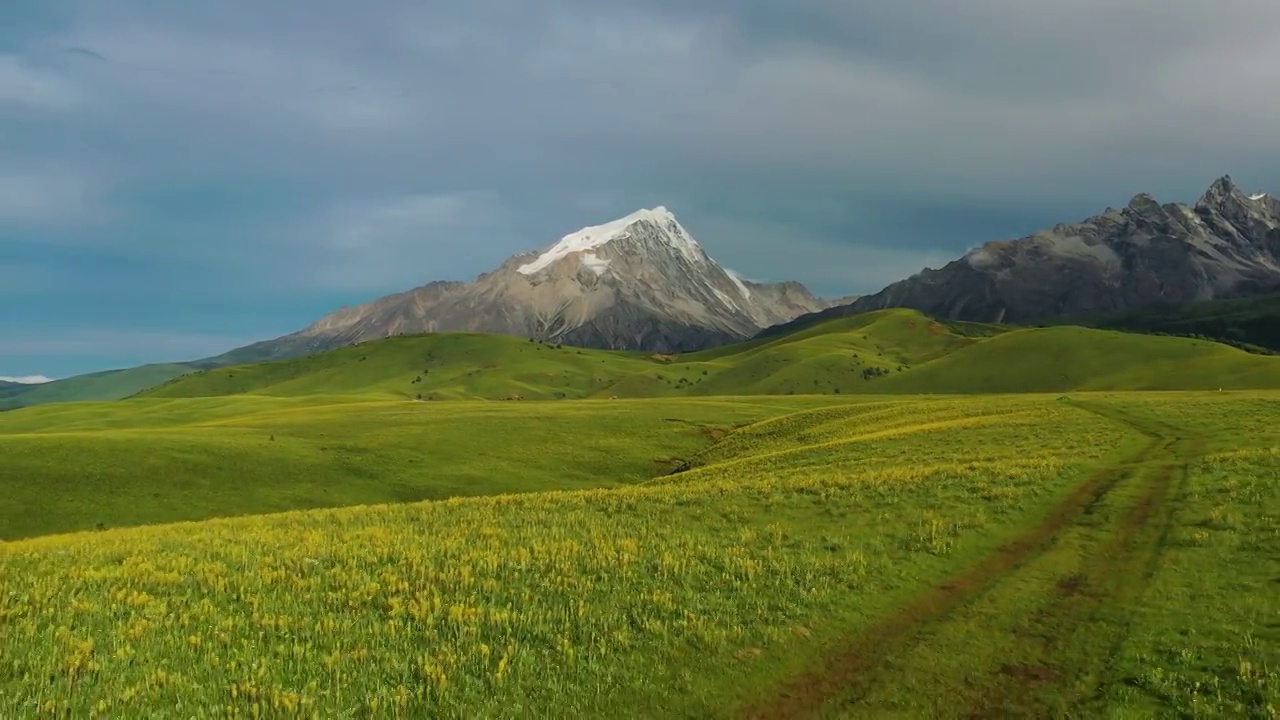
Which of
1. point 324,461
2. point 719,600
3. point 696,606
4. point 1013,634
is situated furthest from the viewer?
point 324,461

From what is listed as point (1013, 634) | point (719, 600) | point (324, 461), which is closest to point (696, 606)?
point (719, 600)

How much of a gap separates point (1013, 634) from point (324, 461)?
64.3m

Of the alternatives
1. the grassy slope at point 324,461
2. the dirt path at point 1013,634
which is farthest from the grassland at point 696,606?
the grassy slope at point 324,461

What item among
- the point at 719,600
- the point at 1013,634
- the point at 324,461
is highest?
the point at 719,600

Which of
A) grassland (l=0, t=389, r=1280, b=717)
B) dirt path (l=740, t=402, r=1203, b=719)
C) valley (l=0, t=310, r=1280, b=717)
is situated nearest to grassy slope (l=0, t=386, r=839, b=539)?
valley (l=0, t=310, r=1280, b=717)

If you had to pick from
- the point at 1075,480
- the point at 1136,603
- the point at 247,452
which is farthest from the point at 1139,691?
the point at 247,452

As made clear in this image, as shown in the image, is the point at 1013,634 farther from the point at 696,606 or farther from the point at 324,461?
the point at 324,461

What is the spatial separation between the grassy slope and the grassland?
2680 centimetres

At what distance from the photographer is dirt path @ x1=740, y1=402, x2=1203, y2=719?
15.1 meters

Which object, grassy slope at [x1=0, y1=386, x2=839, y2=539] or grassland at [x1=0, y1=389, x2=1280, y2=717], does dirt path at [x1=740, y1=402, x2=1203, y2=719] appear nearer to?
grassland at [x1=0, y1=389, x2=1280, y2=717]

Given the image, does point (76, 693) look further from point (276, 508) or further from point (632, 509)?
point (276, 508)

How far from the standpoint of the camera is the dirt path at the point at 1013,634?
15.1 m

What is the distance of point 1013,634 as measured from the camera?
1812 cm

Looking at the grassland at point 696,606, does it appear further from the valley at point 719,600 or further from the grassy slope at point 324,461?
the grassy slope at point 324,461
